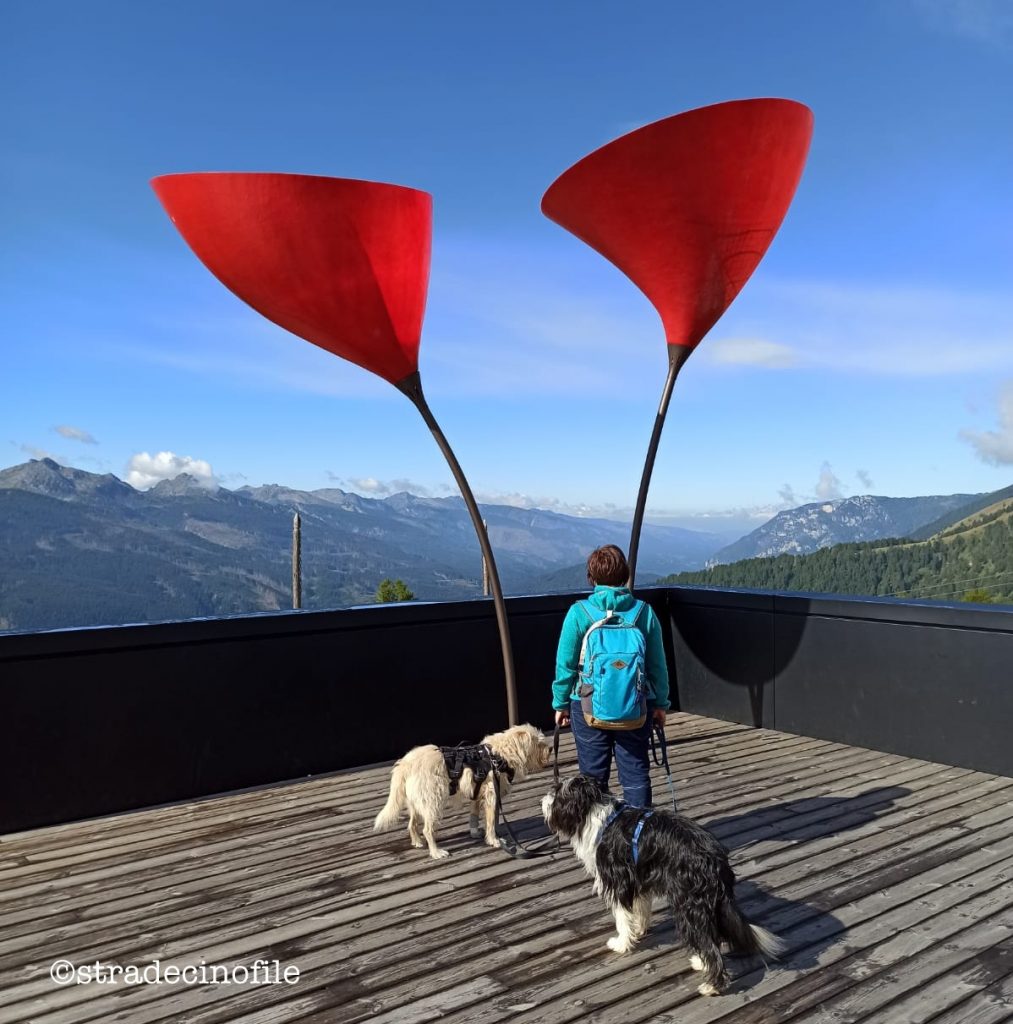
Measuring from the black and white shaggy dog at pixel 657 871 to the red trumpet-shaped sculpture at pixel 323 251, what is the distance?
8.10ft

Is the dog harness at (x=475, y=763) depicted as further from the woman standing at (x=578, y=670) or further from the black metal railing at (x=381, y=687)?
the black metal railing at (x=381, y=687)

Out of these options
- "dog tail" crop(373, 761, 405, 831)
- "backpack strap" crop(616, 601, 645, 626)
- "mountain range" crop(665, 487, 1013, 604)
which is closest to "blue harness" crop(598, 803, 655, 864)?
"backpack strap" crop(616, 601, 645, 626)

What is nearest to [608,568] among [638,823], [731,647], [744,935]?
[638,823]

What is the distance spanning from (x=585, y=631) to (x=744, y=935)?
4.69 ft

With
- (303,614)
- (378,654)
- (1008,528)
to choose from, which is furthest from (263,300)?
(1008,528)

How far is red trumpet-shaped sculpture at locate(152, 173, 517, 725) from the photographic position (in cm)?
552

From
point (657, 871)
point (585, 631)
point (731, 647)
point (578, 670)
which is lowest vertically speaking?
point (657, 871)

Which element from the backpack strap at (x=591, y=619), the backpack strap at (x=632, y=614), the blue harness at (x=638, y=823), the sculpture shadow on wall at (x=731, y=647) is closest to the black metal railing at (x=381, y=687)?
→ the sculpture shadow on wall at (x=731, y=647)

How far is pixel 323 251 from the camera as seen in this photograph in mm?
5633

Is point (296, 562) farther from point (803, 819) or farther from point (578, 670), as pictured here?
point (578, 670)

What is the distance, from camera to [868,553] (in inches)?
3839

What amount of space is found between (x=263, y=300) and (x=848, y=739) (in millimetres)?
5363

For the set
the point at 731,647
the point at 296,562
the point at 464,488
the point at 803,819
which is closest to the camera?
the point at 803,819

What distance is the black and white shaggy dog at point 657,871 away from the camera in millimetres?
3344
